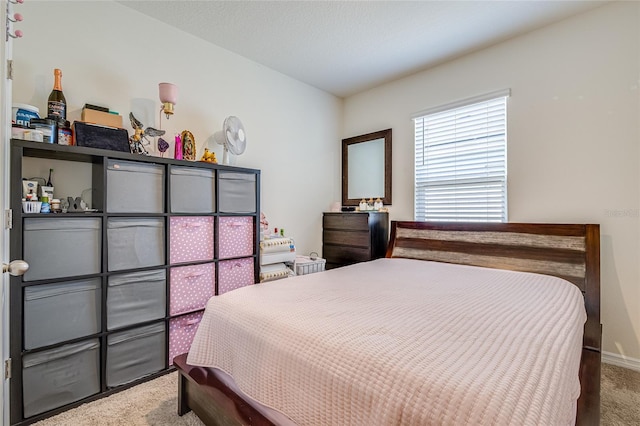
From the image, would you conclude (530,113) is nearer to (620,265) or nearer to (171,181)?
(620,265)

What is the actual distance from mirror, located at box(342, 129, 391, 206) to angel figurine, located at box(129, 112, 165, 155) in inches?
93.9

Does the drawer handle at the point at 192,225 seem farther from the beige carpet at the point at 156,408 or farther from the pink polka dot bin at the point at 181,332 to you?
the beige carpet at the point at 156,408

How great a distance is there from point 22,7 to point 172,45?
0.92 m

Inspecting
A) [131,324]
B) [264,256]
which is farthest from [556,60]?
[131,324]

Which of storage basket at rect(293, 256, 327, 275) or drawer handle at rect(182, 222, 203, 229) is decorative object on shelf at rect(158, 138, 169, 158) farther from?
storage basket at rect(293, 256, 327, 275)

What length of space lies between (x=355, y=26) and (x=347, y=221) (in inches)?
76.5

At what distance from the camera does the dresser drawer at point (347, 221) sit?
335cm

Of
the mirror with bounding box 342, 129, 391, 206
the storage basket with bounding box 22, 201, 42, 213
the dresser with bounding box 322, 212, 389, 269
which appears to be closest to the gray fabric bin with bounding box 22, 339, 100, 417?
the storage basket with bounding box 22, 201, 42, 213

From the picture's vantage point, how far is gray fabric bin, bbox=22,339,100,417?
63.4 inches

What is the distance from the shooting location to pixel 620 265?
7.43ft

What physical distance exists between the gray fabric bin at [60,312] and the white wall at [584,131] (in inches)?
131

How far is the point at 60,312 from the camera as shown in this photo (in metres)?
1.71

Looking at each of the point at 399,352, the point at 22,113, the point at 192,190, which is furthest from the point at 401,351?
the point at 22,113

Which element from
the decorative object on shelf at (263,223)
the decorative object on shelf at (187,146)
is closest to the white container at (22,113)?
the decorative object on shelf at (187,146)
